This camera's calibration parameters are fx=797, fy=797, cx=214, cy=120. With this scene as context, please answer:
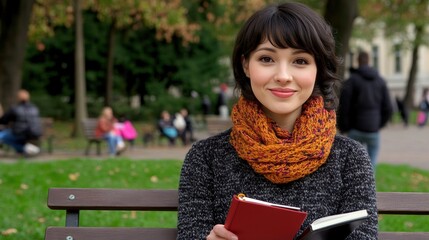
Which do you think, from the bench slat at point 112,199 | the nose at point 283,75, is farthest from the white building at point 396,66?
the nose at point 283,75

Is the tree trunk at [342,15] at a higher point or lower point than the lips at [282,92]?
higher

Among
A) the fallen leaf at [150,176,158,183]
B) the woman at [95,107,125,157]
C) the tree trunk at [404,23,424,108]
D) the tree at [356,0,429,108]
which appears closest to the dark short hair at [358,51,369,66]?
the fallen leaf at [150,176,158,183]

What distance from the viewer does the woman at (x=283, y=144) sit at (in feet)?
9.52

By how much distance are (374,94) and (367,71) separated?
30 cm

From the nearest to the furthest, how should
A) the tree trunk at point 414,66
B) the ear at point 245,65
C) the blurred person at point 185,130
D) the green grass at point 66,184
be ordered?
1. the ear at point 245,65
2. the green grass at point 66,184
3. the blurred person at point 185,130
4. the tree trunk at point 414,66

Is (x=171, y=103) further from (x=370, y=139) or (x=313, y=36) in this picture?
(x=313, y=36)

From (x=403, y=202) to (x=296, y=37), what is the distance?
3.48 ft

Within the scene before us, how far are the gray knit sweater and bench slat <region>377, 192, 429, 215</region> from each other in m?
0.47

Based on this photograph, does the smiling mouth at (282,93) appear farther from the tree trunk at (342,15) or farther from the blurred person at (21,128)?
the blurred person at (21,128)

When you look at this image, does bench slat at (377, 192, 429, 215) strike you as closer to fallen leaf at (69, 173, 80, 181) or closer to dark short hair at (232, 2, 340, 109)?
dark short hair at (232, 2, 340, 109)

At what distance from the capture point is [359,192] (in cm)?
300

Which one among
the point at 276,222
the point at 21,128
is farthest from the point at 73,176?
the point at 276,222

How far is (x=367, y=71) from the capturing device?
9789mm

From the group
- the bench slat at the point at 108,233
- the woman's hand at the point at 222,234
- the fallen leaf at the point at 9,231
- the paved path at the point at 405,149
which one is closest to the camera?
the woman's hand at the point at 222,234
